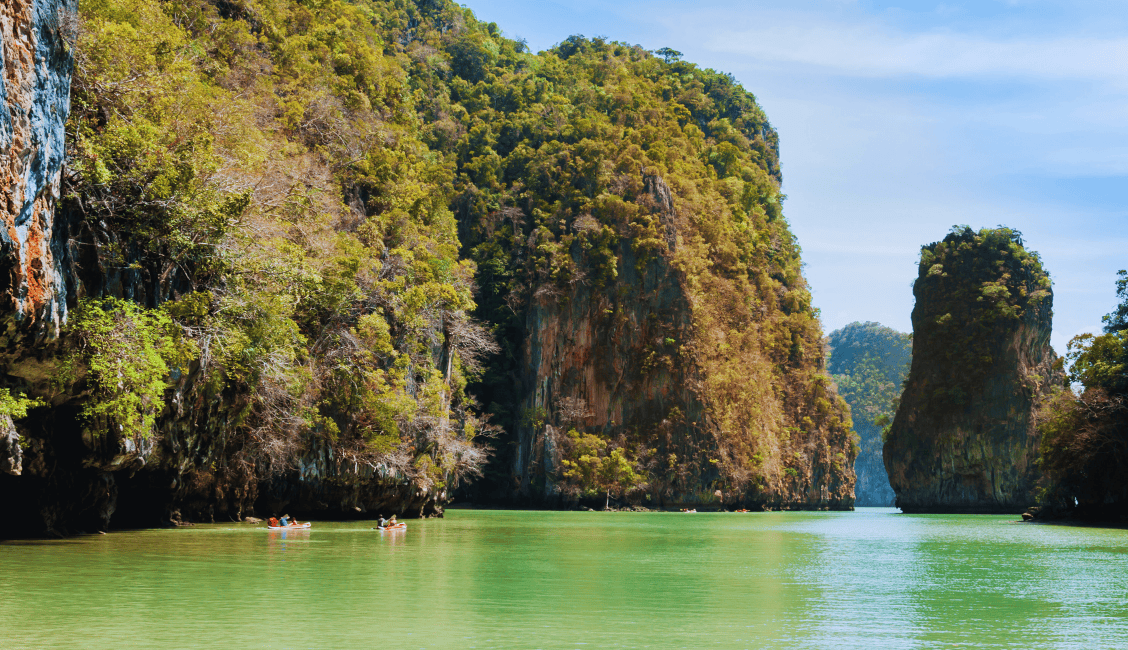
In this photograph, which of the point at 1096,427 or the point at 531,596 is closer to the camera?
the point at 531,596

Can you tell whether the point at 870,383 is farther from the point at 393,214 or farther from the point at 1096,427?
the point at 393,214

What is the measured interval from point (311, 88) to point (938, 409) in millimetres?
50202

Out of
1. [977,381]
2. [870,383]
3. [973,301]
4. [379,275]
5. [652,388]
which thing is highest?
[973,301]

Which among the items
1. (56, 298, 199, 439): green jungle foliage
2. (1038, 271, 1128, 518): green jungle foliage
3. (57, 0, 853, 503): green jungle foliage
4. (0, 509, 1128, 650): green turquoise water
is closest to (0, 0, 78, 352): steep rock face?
(56, 298, 199, 439): green jungle foliage

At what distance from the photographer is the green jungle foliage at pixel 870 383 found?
123938 millimetres

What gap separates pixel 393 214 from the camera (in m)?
37.5

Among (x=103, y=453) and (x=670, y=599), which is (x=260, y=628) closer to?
(x=670, y=599)

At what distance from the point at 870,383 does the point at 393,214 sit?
10401 cm

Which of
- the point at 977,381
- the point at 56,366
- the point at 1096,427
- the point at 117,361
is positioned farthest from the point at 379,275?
the point at 977,381

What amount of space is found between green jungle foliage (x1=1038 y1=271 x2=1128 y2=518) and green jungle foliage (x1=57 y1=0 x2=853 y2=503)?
77.8ft

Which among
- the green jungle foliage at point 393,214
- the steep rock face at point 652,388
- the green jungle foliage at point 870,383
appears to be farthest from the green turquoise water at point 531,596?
the green jungle foliage at point 870,383

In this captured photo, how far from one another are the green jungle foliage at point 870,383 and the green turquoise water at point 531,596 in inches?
4077

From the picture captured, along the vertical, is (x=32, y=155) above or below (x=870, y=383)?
below

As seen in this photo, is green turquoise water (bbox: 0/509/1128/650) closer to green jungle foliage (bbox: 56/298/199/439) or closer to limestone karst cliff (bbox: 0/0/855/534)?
green jungle foliage (bbox: 56/298/199/439)
